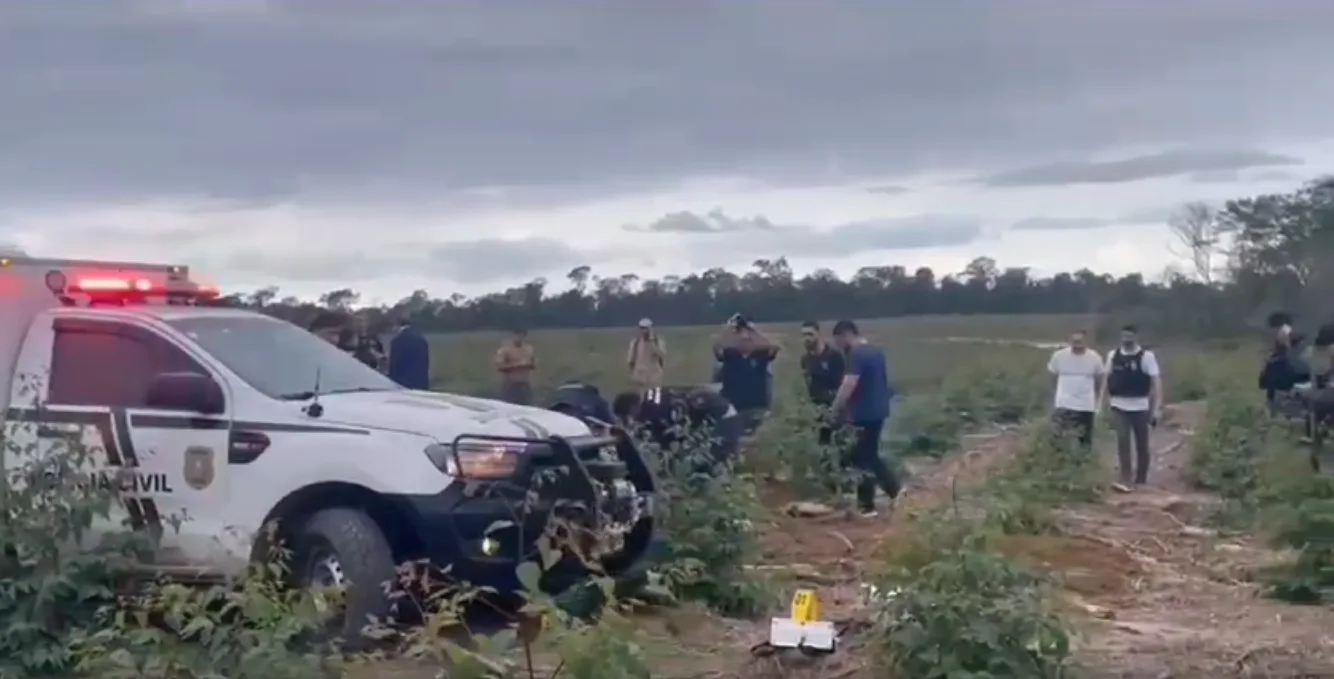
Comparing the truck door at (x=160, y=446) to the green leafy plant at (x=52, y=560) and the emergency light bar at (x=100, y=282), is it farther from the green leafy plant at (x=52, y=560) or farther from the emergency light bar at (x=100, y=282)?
the emergency light bar at (x=100, y=282)

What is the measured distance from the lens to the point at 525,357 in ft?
49.0

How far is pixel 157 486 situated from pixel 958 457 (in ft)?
35.5

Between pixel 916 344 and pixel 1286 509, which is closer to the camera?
pixel 1286 509

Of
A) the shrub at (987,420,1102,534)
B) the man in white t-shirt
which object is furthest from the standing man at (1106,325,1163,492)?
the shrub at (987,420,1102,534)

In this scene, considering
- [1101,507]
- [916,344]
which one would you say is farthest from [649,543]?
[916,344]

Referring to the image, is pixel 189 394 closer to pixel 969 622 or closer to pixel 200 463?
pixel 200 463

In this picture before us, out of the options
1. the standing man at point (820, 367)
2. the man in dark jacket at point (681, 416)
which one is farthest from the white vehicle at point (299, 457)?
the standing man at point (820, 367)

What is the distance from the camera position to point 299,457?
24.6 feet

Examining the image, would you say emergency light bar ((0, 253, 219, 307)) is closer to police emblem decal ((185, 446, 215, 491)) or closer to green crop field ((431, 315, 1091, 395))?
police emblem decal ((185, 446, 215, 491))

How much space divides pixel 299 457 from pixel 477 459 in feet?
2.54

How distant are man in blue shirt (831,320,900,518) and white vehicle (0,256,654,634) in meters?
4.62

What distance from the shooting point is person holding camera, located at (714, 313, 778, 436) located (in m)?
14.1

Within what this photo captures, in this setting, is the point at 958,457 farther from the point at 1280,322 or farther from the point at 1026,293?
the point at 1026,293

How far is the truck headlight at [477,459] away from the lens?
7.38 meters
